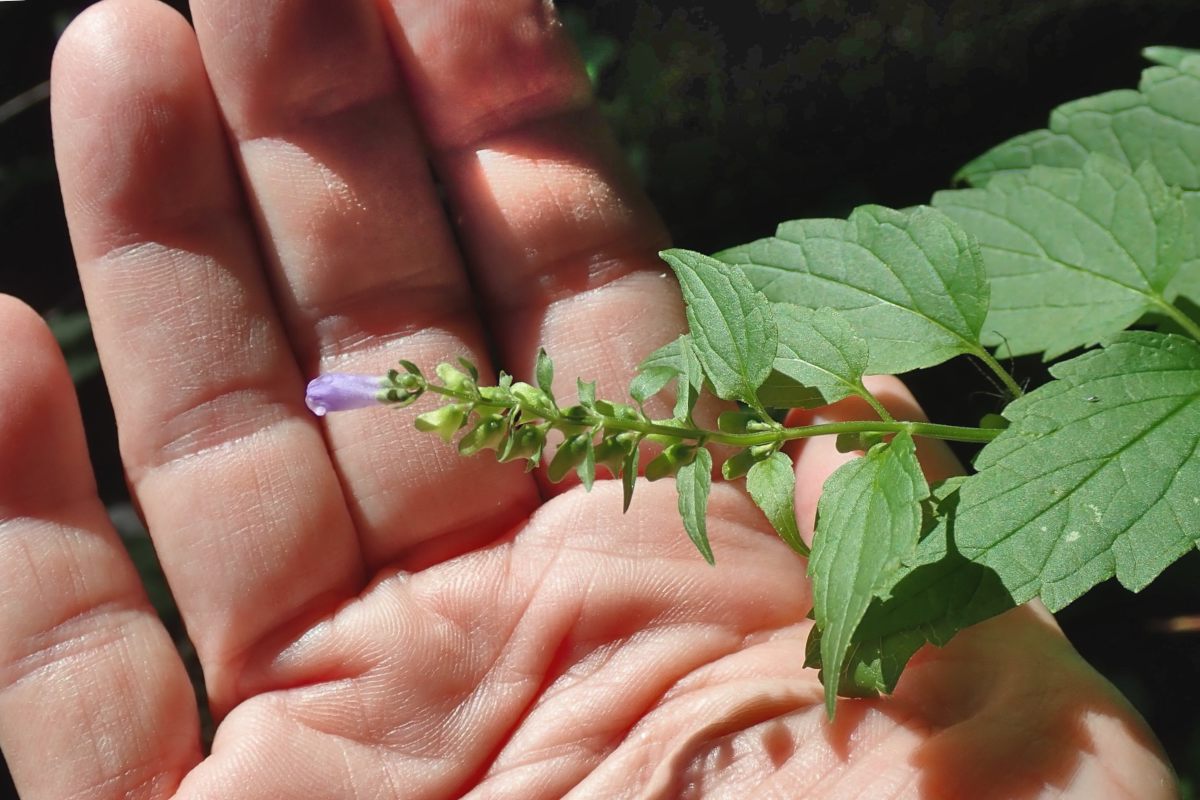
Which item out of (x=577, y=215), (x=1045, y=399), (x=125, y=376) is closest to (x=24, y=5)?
(x=125, y=376)

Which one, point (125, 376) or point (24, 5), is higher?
point (24, 5)

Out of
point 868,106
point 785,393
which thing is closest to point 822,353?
point 785,393

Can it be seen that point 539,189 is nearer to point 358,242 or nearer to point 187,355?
point 358,242

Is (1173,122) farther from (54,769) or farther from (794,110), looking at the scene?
(54,769)

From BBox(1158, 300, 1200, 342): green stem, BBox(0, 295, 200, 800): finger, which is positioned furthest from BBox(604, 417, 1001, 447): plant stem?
BBox(0, 295, 200, 800): finger

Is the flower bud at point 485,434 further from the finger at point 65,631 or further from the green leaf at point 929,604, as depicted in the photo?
the finger at point 65,631

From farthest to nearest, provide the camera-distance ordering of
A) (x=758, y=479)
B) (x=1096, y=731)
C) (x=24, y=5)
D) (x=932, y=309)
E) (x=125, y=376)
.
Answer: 1. (x=24, y=5)
2. (x=125, y=376)
3. (x=932, y=309)
4. (x=1096, y=731)
5. (x=758, y=479)

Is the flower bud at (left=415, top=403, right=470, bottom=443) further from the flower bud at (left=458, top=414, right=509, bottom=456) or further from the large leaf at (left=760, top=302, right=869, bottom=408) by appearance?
the large leaf at (left=760, top=302, right=869, bottom=408)
